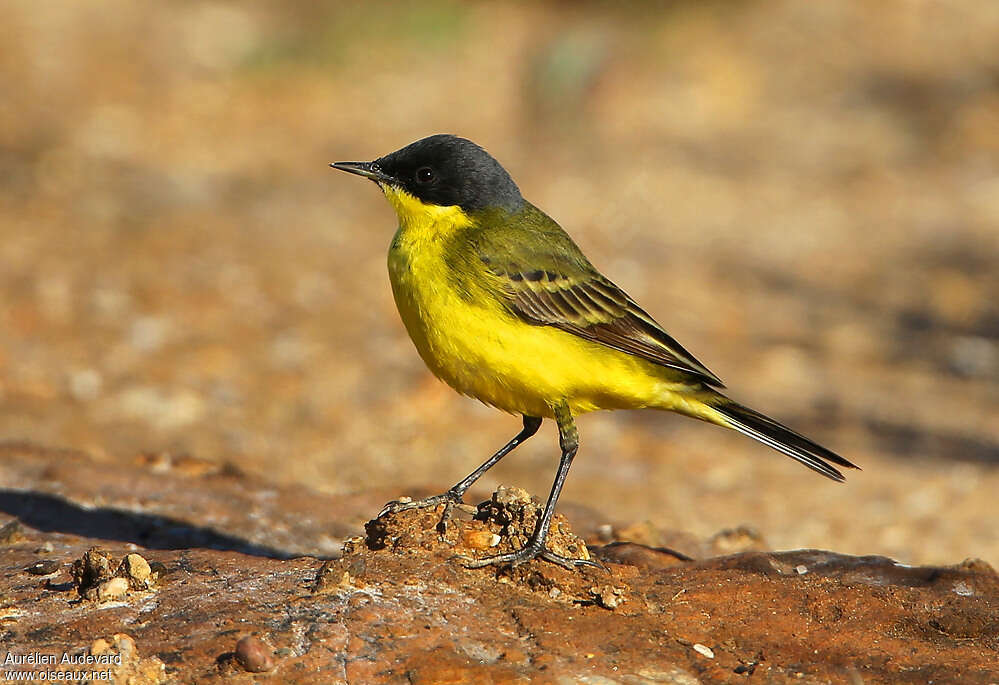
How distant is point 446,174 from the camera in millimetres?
6750

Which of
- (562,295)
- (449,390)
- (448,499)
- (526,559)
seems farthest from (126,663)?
(449,390)

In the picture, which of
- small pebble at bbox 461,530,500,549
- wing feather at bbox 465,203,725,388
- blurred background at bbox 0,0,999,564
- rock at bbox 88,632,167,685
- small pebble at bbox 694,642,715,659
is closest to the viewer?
rock at bbox 88,632,167,685

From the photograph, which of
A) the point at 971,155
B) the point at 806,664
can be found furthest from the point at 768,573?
the point at 971,155

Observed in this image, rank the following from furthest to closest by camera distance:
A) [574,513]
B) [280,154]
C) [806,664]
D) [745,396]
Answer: [280,154], [745,396], [574,513], [806,664]

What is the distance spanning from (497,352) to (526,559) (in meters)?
1.05

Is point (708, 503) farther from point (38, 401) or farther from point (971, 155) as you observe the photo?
point (971, 155)

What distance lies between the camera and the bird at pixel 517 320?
6086mm

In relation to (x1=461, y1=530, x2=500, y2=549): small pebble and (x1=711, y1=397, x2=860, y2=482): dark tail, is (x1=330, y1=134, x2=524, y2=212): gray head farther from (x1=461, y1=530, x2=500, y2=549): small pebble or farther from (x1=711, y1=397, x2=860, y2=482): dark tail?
(x1=461, y1=530, x2=500, y2=549): small pebble

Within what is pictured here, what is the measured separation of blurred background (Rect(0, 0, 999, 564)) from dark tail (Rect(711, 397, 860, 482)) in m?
3.05

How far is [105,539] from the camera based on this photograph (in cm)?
689

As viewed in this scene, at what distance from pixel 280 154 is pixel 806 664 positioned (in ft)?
40.9

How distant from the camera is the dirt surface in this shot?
4.64 meters

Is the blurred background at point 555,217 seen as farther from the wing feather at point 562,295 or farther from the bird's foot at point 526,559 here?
the bird's foot at point 526,559

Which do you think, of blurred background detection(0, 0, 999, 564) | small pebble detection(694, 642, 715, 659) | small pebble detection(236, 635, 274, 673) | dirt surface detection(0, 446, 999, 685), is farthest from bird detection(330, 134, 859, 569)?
blurred background detection(0, 0, 999, 564)
